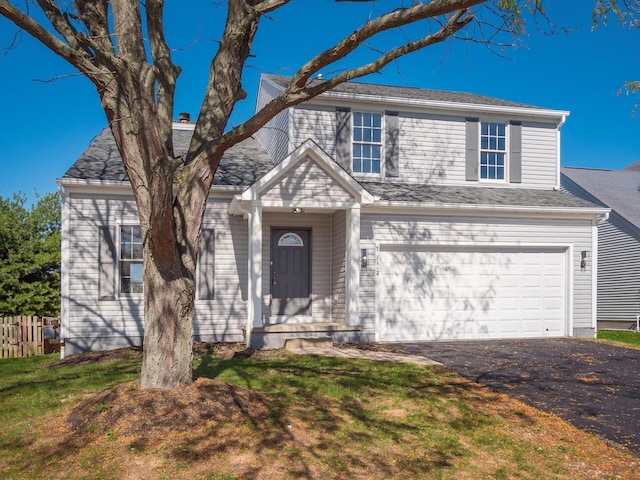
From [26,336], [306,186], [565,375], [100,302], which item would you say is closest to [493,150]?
[306,186]

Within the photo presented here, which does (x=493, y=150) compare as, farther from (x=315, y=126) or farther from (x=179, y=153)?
(x=179, y=153)

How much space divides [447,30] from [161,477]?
17.3 ft

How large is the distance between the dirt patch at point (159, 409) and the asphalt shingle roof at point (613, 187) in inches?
640

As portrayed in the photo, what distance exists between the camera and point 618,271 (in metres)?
18.0

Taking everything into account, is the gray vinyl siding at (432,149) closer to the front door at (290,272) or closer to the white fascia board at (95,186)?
the front door at (290,272)

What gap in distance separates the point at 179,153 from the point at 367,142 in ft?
15.3

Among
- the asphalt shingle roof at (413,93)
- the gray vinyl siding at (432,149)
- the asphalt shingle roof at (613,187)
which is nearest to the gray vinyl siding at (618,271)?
the asphalt shingle roof at (613,187)

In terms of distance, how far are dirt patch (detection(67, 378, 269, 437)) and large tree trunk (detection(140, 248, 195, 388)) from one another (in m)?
0.17

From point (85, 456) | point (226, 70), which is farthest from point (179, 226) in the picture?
point (85, 456)

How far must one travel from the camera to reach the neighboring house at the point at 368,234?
1081 centimetres

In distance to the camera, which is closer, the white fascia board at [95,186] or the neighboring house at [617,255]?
the white fascia board at [95,186]

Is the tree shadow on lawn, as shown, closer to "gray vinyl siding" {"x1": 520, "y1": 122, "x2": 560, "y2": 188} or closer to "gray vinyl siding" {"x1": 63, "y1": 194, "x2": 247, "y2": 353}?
"gray vinyl siding" {"x1": 63, "y1": 194, "x2": 247, "y2": 353}

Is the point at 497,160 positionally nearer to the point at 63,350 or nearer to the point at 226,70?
the point at 226,70

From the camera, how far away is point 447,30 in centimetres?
568
